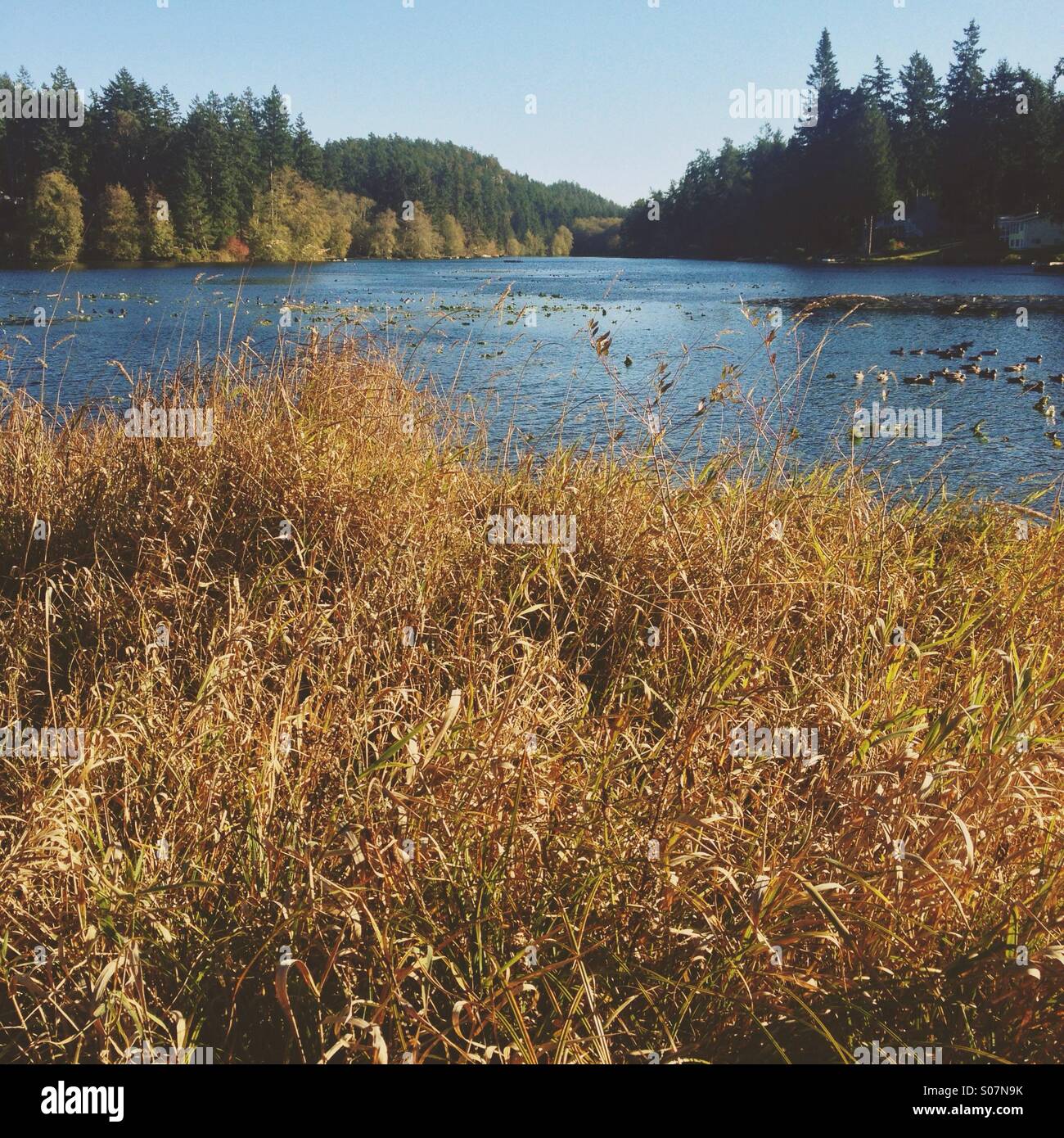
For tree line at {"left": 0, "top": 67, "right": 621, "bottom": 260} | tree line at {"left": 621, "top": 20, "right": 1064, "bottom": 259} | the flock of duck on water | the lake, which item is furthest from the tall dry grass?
tree line at {"left": 621, "top": 20, "right": 1064, "bottom": 259}

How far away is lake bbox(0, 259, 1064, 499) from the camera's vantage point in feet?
27.8

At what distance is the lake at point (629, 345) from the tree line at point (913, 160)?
21746mm

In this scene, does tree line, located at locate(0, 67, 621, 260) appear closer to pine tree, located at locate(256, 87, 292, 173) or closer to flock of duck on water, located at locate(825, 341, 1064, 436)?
pine tree, located at locate(256, 87, 292, 173)

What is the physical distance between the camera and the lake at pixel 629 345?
848 centimetres

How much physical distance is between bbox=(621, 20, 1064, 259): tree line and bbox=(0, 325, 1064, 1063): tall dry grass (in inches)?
2695
